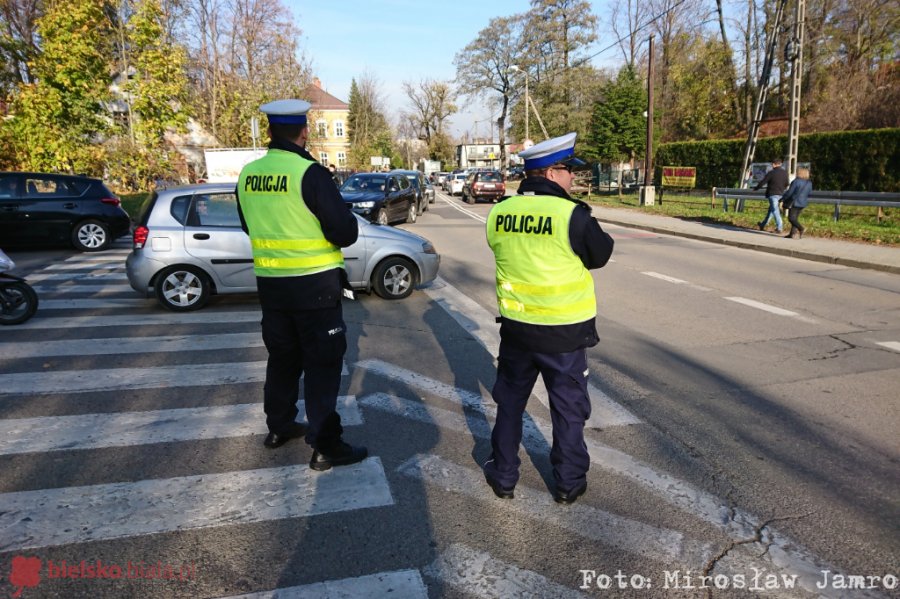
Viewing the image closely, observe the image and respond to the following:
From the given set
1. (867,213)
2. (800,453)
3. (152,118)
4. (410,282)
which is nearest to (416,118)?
(152,118)

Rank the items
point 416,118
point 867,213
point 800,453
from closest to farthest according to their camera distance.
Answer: point 800,453, point 867,213, point 416,118

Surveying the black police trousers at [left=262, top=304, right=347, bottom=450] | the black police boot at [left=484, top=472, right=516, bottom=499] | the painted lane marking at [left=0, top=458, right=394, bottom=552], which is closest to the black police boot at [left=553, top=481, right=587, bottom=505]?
the black police boot at [left=484, top=472, right=516, bottom=499]

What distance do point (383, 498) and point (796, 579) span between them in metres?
1.99

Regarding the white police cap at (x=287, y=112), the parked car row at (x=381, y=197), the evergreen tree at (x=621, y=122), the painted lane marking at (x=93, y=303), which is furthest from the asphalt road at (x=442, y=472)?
the evergreen tree at (x=621, y=122)

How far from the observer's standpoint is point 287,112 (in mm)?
3387

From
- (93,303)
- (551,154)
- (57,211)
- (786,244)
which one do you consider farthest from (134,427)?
(786,244)

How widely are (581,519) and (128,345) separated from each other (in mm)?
5155

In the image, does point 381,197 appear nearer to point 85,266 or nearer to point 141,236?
point 85,266

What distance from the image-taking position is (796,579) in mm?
2668

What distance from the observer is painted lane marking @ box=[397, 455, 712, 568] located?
287 centimetres

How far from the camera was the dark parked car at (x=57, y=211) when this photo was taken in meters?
12.8

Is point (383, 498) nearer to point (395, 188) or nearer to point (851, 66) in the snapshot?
point (395, 188)

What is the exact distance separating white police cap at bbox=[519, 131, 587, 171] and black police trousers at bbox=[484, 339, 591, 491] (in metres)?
0.97

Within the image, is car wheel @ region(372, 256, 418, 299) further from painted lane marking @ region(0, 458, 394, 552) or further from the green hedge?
the green hedge
